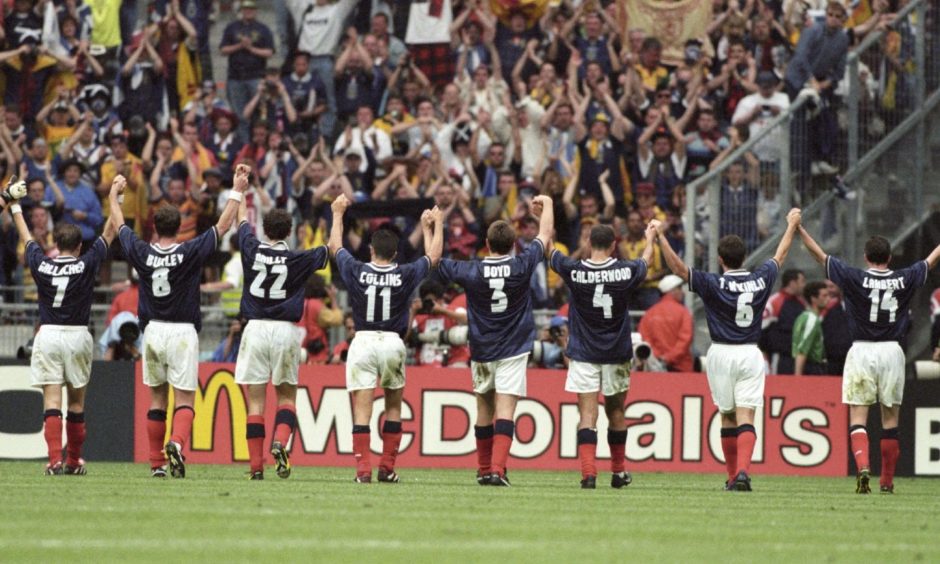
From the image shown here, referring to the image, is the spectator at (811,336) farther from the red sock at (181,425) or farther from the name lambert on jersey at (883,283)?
the red sock at (181,425)

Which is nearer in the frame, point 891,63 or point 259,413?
point 259,413

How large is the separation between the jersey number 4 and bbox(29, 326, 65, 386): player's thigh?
1916 millimetres

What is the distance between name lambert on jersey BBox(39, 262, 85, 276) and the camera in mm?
15680

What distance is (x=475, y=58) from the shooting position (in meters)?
25.8

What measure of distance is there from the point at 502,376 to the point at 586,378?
73 centimetres

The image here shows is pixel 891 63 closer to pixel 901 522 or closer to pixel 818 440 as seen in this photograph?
pixel 818 440

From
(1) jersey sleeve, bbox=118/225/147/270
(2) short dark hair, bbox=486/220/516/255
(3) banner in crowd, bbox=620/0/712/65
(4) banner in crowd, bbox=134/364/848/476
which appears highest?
(3) banner in crowd, bbox=620/0/712/65

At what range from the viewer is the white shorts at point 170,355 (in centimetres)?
1523

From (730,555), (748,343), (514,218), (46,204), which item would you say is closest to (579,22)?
(514,218)

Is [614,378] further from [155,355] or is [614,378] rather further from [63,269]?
[63,269]

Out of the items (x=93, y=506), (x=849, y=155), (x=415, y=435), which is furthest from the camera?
(x=849, y=155)

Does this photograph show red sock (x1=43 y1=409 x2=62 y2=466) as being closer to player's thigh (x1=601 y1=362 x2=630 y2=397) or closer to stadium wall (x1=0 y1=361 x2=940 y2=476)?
stadium wall (x1=0 y1=361 x2=940 y2=476)

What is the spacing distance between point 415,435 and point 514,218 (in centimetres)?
406

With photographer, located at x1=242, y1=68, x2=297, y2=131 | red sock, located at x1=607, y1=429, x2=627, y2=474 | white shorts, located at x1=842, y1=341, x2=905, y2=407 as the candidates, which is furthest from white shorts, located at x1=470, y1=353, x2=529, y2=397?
photographer, located at x1=242, y1=68, x2=297, y2=131
